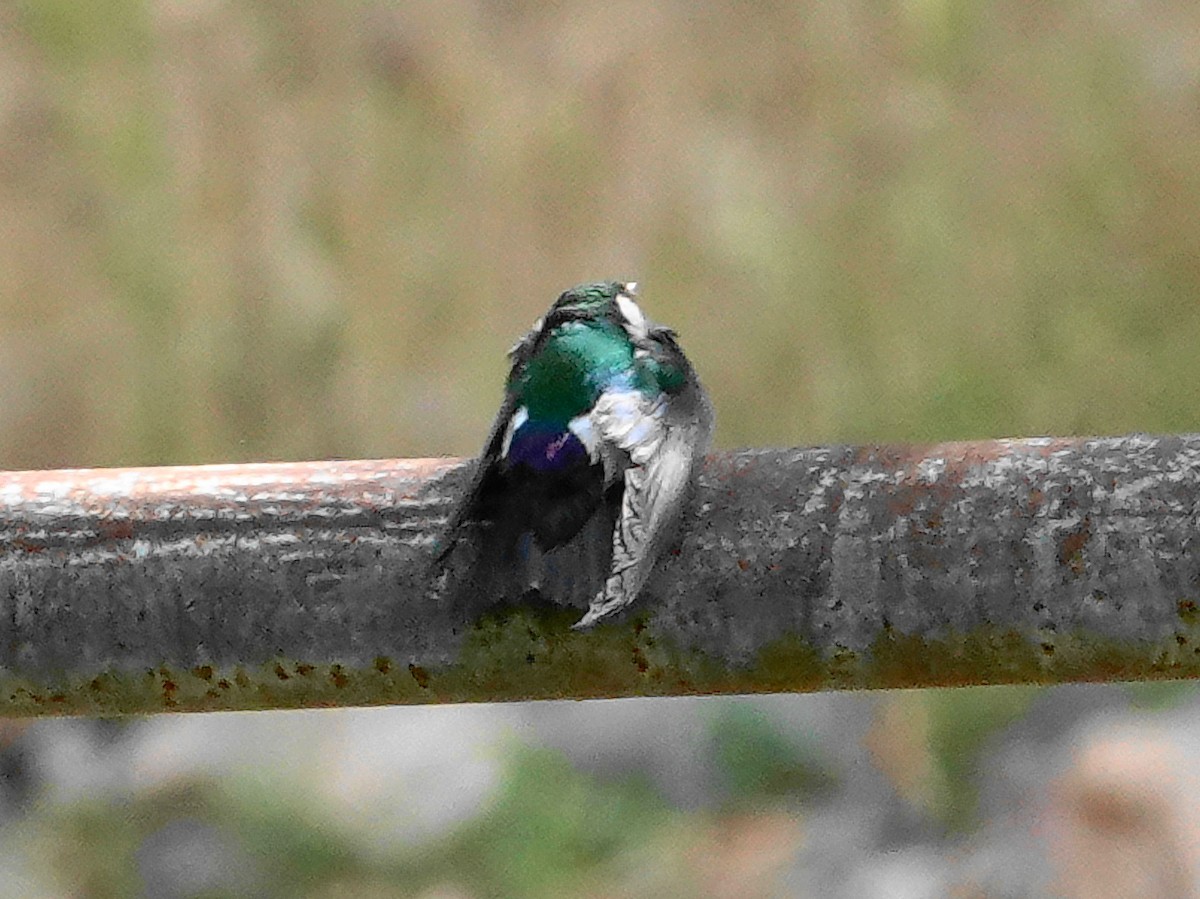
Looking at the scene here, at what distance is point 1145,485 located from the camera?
1.36ft

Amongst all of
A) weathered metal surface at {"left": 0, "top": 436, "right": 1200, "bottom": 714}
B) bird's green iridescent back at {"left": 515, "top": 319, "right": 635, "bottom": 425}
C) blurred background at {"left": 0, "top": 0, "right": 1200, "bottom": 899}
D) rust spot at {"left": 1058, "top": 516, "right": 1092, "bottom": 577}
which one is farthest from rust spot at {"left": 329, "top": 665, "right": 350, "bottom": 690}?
blurred background at {"left": 0, "top": 0, "right": 1200, "bottom": 899}

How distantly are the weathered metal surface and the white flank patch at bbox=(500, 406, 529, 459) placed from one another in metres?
0.02

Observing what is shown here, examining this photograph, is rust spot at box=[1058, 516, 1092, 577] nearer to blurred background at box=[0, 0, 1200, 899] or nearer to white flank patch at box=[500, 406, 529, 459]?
white flank patch at box=[500, 406, 529, 459]

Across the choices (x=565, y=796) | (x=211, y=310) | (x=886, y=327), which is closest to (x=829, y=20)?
(x=886, y=327)

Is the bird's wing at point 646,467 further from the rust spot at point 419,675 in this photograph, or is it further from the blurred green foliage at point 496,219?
the blurred green foliage at point 496,219

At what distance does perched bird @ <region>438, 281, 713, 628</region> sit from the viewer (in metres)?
0.42

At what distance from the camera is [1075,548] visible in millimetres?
417

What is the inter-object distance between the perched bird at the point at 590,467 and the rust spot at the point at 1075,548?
11cm

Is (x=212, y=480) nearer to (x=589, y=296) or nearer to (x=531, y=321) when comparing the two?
(x=589, y=296)

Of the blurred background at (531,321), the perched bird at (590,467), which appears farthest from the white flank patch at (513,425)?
the blurred background at (531,321)

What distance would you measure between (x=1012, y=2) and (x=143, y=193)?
0.98 metres

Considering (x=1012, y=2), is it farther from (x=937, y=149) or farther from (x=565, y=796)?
(x=565, y=796)

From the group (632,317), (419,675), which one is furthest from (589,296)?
(419,675)

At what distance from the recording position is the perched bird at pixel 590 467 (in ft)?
1.39
